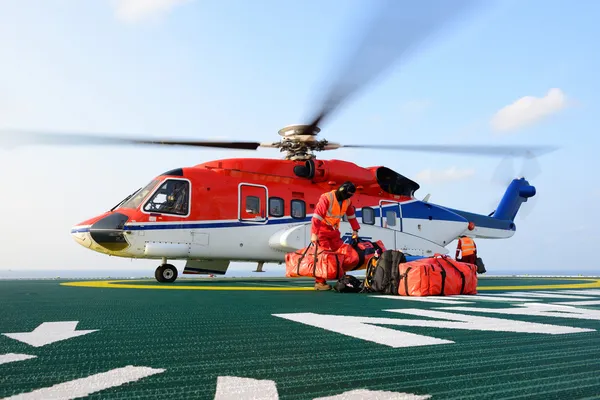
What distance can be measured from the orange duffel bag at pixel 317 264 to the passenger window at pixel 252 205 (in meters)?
2.89

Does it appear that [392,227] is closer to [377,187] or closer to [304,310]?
[377,187]

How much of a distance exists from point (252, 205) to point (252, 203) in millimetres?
47

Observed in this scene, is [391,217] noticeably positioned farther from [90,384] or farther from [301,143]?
[90,384]

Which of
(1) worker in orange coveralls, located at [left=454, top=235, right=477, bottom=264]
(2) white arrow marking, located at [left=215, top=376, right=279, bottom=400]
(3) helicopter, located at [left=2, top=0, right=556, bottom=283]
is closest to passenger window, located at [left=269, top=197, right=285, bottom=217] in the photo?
(3) helicopter, located at [left=2, top=0, right=556, bottom=283]

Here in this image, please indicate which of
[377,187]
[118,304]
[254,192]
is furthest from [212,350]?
[377,187]

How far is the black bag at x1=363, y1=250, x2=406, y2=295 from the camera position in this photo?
21.3 feet

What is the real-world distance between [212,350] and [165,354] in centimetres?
23

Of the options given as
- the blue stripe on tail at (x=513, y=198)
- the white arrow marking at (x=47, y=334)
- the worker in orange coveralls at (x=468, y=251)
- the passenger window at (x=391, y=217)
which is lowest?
the white arrow marking at (x=47, y=334)

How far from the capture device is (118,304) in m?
4.73

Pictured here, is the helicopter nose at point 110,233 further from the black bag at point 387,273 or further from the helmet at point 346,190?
the black bag at point 387,273

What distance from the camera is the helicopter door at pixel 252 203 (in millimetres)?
10422

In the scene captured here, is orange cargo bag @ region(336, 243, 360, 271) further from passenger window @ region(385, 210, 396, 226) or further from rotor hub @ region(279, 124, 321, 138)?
passenger window @ region(385, 210, 396, 226)

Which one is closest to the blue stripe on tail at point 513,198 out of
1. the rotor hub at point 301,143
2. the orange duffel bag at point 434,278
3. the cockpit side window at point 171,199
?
the rotor hub at point 301,143

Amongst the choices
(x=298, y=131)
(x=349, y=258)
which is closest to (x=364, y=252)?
(x=349, y=258)
